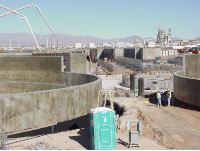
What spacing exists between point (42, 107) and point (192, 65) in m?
17.6

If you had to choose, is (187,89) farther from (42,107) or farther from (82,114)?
(42,107)

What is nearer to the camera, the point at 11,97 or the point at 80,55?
the point at 11,97

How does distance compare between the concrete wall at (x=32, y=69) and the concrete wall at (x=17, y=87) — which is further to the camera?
the concrete wall at (x=17, y=87)

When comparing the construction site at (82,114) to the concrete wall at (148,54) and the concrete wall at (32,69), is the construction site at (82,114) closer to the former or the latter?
the concrete wall at (32,69)

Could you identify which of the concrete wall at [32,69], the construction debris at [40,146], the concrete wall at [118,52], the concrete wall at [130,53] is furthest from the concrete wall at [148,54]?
the construction debris at [40,146]

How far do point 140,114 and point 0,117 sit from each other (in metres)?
7.93

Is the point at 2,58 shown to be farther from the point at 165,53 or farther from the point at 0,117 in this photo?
the point at 165,53

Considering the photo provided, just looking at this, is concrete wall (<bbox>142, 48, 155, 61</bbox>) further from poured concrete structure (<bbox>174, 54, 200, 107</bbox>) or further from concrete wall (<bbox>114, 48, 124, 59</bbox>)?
poured concrete structure (<bbox>174, 54, 200, 107</bbox>)

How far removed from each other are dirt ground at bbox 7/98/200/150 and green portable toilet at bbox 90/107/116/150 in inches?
24.6

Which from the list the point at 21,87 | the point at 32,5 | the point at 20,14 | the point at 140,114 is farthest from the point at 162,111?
the point at 20,14

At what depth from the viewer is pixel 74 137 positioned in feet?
39.3

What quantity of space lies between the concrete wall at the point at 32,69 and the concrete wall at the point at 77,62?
4581 millimetres

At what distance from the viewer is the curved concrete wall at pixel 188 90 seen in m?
17.7

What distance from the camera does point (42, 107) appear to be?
13.0 m
